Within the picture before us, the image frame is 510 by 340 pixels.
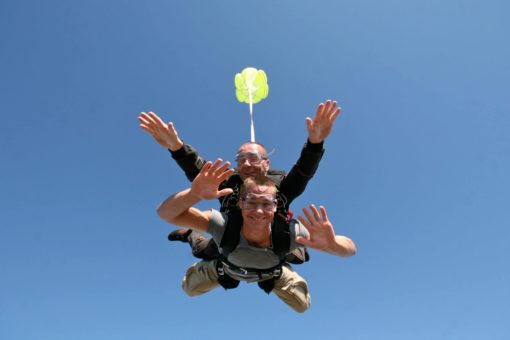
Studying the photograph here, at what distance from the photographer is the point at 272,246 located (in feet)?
11.8

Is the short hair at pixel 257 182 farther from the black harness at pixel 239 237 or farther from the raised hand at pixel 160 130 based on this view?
the raised hand at pixel 160 130

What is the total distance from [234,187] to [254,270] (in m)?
0.94

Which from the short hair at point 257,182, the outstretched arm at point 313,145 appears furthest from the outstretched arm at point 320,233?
the outstretched arm at point 313,145

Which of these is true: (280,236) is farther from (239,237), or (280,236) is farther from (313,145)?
(313,145)

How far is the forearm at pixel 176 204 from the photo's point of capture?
9.68 ft

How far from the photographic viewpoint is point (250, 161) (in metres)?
3.96

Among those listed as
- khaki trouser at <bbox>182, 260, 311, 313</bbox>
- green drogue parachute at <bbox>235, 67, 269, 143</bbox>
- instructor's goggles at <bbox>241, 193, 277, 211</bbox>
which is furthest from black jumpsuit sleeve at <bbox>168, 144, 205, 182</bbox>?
green drogue parachute at <bbox>235, 67, 269, 143</bbox>

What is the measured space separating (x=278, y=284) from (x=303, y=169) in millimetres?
1686

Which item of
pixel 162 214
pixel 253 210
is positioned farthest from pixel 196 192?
pixel 253 210

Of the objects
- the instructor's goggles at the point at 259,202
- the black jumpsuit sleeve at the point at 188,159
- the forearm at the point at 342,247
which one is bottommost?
the forearm at the point at 342,247

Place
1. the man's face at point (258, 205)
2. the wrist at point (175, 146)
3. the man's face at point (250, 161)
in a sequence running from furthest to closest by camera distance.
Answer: the man's face at point (250, 161)
the wrist at point (175, 146)
the man's face at point (258, 205)

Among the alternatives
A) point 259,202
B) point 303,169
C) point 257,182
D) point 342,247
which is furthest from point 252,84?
point 342,247

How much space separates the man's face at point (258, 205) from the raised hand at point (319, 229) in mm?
394

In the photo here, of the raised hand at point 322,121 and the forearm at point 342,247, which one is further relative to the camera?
the raised hand at point 322,121
